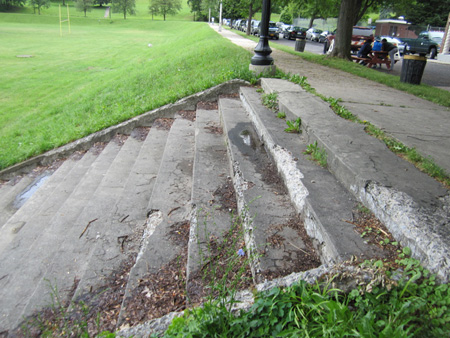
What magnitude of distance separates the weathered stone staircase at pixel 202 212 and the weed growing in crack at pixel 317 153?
0.07 metres

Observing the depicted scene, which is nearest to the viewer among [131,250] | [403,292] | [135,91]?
[403,292]

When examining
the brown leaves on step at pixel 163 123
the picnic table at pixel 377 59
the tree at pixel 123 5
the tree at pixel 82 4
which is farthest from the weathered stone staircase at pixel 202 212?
the tree at pixel 82 4

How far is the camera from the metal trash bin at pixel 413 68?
9.62m

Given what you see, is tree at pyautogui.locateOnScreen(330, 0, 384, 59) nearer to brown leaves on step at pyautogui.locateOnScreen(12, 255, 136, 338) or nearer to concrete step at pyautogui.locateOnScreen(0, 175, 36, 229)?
concrete step at pyautogui.locateOnScreen(0, 175, 36, 229)

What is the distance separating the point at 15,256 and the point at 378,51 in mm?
16299

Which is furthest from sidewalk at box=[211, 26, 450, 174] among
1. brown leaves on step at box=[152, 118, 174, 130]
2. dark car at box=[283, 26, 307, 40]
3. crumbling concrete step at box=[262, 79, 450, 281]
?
dark car at box=[283, 26, 307, 40]

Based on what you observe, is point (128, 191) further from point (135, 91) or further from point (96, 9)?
point (96, 9)

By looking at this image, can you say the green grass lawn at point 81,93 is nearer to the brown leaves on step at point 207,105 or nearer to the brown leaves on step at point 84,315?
the brown leaves on step at point 207,105

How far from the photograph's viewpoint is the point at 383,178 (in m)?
2.79

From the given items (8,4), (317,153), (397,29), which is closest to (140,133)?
(317,153)

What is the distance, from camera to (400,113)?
5547 mm

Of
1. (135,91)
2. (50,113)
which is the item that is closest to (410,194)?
(135,91)

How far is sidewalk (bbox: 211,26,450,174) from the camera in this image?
402 cm

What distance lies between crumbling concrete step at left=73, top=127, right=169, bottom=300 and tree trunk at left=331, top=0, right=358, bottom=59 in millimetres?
12762
